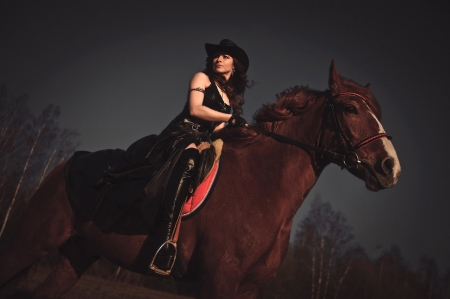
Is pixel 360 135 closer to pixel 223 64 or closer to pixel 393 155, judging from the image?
pixel 393 155

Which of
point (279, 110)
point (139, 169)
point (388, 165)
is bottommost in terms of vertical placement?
point (139, 169)

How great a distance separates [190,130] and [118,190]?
1.30m

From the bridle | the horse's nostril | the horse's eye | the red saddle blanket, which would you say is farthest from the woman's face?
the horse's nostril

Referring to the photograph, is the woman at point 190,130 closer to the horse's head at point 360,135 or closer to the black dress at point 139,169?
the black dress at point 139,169

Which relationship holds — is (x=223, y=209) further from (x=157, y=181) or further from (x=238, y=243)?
(x=157, y=181)

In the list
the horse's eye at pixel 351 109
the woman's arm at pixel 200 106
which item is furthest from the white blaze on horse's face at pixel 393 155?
the woman's arm at pixel 200 106

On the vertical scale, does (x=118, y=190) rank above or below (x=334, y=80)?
below

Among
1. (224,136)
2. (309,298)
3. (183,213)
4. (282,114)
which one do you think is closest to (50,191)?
(183,213)

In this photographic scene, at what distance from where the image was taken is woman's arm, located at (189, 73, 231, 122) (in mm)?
4320

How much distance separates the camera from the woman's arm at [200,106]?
4320 mm

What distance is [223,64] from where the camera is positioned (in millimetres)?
4980

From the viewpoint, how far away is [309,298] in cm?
3628

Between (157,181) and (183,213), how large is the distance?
52 centimetres

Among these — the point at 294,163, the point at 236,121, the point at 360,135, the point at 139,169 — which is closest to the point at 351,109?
the point at 360,135
